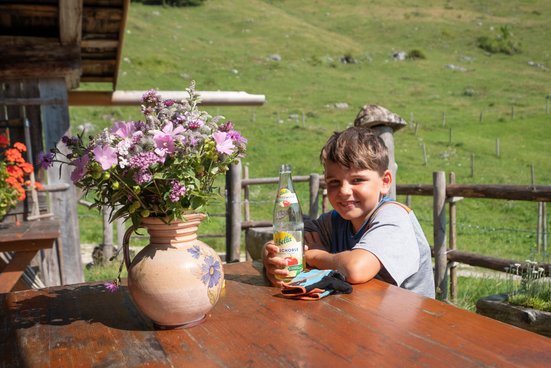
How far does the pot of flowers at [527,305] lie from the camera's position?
4000mm

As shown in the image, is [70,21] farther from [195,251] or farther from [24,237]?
[195,251]

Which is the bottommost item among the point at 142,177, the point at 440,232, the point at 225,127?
the point at 440,232

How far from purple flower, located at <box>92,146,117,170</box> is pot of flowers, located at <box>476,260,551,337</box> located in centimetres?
→ 360

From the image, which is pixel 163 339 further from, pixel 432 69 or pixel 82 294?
pixel 432 69

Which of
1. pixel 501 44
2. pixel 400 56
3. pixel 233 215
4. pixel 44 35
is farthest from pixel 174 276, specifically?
pixel 501 44

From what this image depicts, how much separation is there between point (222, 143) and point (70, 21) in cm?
409

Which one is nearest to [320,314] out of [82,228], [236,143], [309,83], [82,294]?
[236,143]

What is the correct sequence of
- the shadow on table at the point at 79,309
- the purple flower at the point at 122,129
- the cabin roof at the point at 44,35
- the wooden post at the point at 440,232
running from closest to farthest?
the purple flower at the point at 122,129 → the shadow on table at the point at 79,309 → the cabin roof at the point at 44,35 → the wooden post at the point at 440,232

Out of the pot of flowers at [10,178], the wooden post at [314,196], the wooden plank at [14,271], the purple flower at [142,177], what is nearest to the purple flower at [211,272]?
the purple flower at [142,177]

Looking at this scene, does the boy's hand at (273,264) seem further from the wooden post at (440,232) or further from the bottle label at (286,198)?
the wooden post at (440,232)

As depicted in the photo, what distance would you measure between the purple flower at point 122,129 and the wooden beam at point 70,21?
3.72 meters

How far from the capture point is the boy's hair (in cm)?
209

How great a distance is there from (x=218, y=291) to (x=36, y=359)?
51 centimetres

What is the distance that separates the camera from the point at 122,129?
1.49 m
